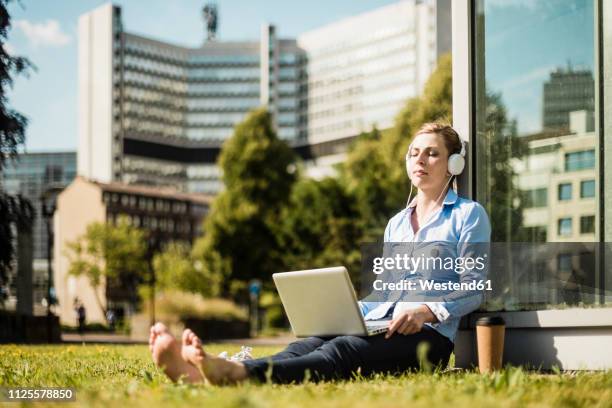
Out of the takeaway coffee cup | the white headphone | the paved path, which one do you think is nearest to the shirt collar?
the white headphone

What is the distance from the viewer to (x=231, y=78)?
127 metres

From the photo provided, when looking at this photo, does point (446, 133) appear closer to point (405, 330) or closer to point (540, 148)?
Answer: point (405, 330)

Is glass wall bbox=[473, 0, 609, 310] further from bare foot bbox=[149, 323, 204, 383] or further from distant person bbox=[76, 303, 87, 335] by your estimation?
distant person bbox=[76, 303, 87, 335]

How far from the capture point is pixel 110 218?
93250 mm

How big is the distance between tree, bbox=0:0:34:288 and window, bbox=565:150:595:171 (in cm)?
818

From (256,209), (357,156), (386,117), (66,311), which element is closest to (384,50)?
(386,117)

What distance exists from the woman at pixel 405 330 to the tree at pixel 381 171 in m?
22.9

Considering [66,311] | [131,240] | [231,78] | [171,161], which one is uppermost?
[231,78]

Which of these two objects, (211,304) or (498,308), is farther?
(211,304)

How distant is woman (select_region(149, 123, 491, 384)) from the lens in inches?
171

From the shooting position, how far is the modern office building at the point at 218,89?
108 m

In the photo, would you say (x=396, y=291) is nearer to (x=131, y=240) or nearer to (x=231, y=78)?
(x=131, y=240)

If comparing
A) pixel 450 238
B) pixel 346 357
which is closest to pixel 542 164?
pixel 450 238

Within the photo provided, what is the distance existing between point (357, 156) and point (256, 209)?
957 cm
